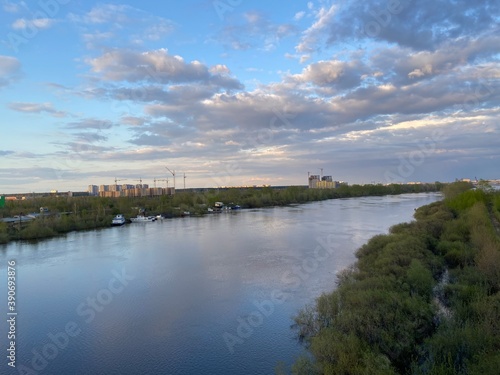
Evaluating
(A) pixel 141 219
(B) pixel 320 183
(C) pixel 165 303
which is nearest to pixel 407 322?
(C) pixel 165 303

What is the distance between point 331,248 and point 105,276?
8.97m

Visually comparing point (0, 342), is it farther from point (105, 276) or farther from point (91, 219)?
point (91, 219)

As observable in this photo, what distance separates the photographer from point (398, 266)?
907 cm

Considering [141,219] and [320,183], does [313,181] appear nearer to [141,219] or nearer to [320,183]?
[320,183]

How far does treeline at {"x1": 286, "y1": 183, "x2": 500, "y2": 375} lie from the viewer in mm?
4773

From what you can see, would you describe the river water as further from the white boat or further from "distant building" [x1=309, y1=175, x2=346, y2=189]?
"distant building" [x1=309, y1=175, x2=346, y2=189]

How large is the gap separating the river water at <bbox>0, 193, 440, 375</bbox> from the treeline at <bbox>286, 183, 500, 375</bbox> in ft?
3.18

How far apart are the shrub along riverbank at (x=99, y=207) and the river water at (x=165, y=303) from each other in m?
3.90

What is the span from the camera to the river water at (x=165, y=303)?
21.0 ft

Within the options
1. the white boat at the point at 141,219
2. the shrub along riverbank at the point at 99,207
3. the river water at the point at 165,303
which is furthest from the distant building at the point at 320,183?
the river water at the point at 165,303

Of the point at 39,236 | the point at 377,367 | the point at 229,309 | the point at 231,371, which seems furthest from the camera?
the point at 39,236

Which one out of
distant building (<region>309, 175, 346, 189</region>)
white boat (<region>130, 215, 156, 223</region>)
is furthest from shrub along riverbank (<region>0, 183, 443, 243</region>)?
distant building (<region>309, 175, 346, 189</region>)

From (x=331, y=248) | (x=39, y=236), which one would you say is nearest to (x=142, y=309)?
(x=331, y=248)

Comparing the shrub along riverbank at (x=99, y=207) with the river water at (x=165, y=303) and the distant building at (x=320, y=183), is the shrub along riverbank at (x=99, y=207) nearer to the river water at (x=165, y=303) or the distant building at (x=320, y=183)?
the river water at (x=165, y=303)
